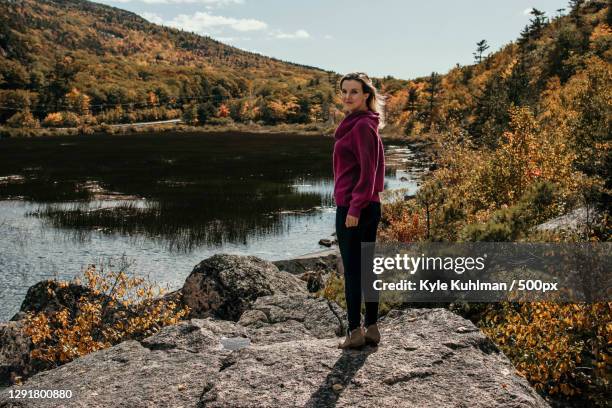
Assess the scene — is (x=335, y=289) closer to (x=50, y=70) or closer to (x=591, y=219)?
(x=591, y=219)

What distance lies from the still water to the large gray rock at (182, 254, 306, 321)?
13.4m

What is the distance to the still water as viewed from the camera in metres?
34.2

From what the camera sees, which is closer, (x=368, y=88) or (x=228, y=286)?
(x=368, y=88)

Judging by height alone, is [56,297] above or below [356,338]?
below

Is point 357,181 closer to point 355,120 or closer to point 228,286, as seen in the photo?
point 355,120

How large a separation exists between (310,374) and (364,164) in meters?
2.70

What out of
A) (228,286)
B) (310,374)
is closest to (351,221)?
(310,374)

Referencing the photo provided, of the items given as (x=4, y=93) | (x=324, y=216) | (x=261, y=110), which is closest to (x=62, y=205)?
(x=324, y=216)

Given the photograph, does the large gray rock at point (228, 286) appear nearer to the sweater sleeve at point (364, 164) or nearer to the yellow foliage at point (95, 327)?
the yellow foliage at point (95, 327)

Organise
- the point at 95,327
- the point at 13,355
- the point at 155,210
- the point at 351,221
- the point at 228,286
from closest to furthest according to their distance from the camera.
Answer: the point at 351,221, the point at 228,286, the point at 95,327, the point at 13,355, the point at 155,210

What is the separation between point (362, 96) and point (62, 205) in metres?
47.4

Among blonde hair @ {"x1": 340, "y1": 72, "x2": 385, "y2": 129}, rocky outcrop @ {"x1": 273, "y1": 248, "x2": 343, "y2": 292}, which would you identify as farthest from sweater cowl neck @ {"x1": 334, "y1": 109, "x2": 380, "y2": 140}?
rocky outcrop @ {"x1": 273, "y1": 248, "x2": 343, "y2": 292}

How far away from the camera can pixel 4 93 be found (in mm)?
152625

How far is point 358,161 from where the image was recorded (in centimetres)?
730
